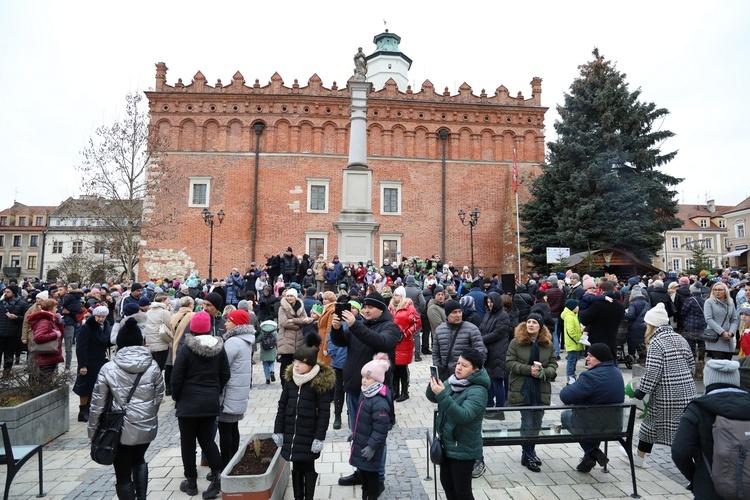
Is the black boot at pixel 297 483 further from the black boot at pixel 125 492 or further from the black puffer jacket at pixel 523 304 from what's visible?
the black puffer jacket at pixel 523 304

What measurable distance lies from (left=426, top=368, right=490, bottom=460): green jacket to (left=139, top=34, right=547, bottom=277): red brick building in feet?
77.5

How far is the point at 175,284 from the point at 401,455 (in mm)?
14423

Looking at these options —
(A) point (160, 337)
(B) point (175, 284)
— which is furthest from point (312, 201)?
(A) point (160, 337)

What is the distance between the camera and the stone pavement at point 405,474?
167 inches

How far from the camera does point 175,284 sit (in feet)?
56.0

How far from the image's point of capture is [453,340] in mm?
5191

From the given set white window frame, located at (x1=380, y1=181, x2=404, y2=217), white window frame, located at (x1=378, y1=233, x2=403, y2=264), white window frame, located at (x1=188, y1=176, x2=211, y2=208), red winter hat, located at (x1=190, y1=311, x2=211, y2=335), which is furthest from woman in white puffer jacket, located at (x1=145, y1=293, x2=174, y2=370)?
white window frame, located at (x1=380, y1=181, x2=404, y2=217)

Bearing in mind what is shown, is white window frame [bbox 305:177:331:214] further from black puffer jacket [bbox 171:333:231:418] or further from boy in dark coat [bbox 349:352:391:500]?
boy in dark coat [bbox 349:352:391:500]

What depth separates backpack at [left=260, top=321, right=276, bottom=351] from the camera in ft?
25.7

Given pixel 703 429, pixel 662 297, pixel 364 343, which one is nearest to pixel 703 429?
pixel 703 429

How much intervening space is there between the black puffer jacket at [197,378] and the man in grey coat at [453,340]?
2.51m

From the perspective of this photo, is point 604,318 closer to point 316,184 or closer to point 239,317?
point 239,317

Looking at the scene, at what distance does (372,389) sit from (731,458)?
240cm

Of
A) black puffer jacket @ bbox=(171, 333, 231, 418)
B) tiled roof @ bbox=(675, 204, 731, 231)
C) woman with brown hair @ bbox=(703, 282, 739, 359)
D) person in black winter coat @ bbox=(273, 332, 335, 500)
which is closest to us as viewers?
person in black winter coat @ bbox=(273, 332, 335, 500)
